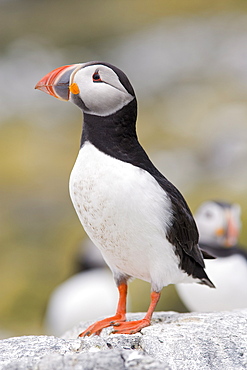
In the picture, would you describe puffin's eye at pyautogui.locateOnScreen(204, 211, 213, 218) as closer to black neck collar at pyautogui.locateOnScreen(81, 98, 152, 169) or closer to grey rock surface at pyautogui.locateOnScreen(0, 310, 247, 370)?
grey rock surface at pyautogui.locateOnScreen(0, 310, 247, 370)

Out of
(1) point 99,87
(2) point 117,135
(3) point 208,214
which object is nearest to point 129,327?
(2) point 117,135

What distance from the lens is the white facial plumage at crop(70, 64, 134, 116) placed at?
3.38m

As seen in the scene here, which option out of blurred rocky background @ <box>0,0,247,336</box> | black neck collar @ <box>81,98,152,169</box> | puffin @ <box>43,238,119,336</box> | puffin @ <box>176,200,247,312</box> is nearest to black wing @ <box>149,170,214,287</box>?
black neck collar @ <box>81,98,152,169</box>

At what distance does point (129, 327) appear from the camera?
347 cm

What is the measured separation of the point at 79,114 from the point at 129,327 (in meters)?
17.5

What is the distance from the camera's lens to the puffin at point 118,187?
3.36m

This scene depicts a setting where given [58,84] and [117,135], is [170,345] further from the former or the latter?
[58,84]

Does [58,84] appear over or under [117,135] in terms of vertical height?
over

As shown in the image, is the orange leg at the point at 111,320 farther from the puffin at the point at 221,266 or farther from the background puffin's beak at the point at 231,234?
the background puffin's beak at the point at 231,234

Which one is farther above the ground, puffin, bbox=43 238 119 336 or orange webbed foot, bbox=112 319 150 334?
orange webbed foot, bbox=112 319 150 334

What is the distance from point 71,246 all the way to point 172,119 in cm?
889

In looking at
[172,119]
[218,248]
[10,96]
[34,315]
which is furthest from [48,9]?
[218,248]

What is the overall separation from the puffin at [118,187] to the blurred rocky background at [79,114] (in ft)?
13.8

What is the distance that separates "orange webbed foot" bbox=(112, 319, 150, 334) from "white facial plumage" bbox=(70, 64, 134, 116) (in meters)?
→ 1.12
